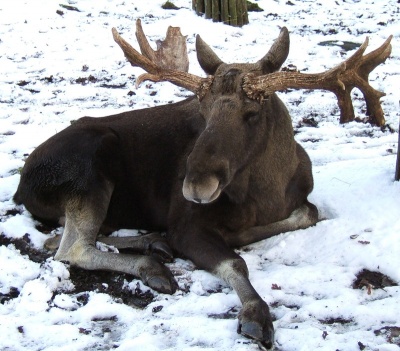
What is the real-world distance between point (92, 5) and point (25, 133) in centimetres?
641

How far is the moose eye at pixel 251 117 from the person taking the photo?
461 cm

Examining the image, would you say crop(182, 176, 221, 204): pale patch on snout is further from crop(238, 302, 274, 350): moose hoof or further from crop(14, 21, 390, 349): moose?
crop(238, 302, 274, 350): moose hoof

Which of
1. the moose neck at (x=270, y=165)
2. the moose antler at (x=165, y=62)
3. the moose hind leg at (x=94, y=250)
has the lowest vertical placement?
the moose hind leg at (x=94, y=250)

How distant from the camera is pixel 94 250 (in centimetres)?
493

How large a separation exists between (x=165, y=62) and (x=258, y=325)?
237 cm

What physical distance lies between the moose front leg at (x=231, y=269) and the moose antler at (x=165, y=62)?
1.04m

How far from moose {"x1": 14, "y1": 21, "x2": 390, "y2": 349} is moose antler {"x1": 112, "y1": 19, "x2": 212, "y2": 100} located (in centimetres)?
1

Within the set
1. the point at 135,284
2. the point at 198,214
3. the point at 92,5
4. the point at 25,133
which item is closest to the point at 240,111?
the point at 198,214

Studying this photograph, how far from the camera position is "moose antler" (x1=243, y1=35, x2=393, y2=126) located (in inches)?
178

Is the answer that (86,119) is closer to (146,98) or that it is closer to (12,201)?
(12,201)

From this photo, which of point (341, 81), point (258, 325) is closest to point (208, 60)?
point (341, 81)

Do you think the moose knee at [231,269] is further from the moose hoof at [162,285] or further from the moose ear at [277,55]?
the moose ear at [277,55]

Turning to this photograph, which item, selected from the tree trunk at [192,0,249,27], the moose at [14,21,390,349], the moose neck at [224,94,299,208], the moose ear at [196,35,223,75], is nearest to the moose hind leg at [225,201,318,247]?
the moose at [14,21,390,349]

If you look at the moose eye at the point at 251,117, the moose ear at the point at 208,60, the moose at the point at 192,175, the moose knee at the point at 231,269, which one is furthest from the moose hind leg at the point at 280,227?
the moose ear at the point at 208,60
